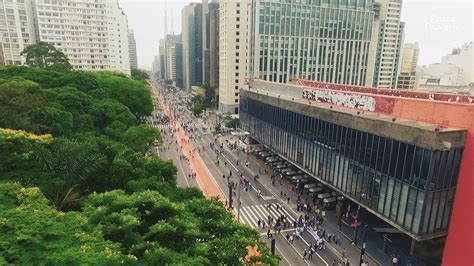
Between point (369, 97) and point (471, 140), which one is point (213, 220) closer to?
point (471, 140)

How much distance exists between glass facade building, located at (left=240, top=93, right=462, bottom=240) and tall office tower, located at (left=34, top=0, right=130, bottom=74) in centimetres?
10216

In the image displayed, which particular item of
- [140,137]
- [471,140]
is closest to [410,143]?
[471,140]

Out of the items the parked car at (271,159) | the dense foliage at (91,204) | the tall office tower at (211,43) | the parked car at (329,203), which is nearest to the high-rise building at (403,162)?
the parked car at (329,203)

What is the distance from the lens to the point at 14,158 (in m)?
19.1

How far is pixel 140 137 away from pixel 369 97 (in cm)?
2433

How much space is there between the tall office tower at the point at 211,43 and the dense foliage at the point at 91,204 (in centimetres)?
10138

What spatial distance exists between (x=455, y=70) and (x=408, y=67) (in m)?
26.2

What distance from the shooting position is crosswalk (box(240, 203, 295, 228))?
35.4 m

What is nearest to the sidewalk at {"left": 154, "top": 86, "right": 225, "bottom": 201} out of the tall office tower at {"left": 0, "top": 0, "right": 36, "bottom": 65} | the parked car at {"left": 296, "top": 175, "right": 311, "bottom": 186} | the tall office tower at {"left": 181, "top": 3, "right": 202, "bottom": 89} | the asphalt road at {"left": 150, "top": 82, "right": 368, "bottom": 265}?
the asphalt road at {"left": 150, "top": 82, "right": 368, "bottom": 265}

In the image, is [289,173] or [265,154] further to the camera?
[265,154]

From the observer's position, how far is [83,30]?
114 metres

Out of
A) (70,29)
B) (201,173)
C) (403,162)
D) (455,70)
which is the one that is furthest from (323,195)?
(455,70)

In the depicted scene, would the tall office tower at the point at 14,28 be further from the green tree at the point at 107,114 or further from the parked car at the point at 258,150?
the parked car at the point at 258,150

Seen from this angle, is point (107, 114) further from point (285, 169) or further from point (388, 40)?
point (388, 40)
